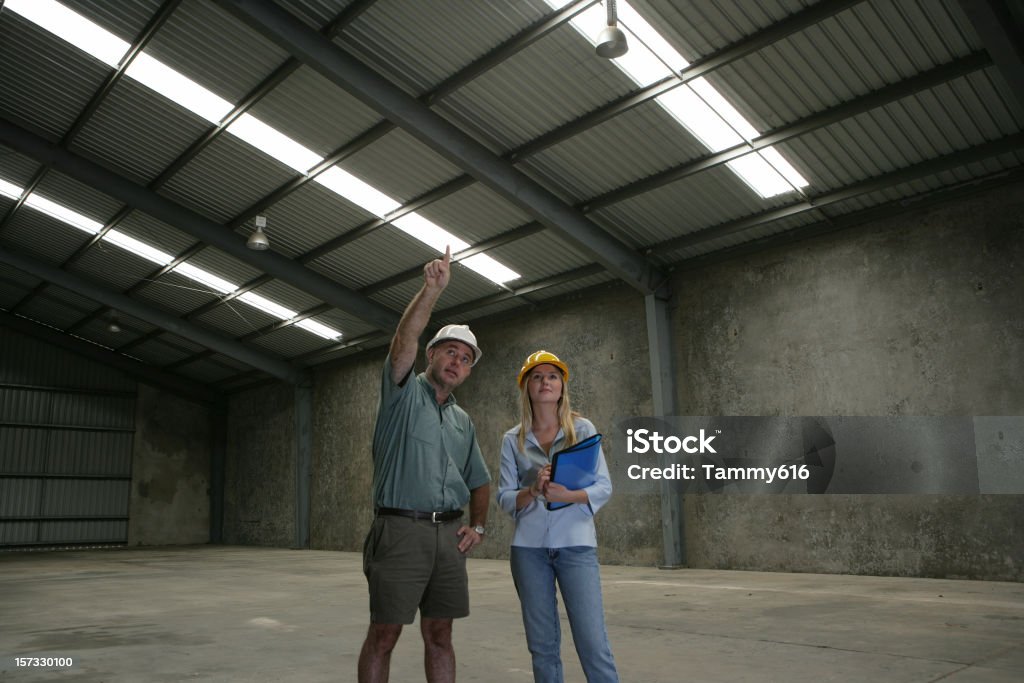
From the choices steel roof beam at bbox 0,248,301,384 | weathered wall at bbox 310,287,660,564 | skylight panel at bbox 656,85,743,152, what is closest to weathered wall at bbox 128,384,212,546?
steel roof beam at bbox 0,248,301,384

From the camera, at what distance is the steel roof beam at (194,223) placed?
50.5 ft

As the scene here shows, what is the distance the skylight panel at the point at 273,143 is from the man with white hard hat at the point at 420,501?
11.3 metres

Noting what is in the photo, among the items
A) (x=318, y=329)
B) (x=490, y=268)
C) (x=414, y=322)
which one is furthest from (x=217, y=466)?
(x=414, y=322)

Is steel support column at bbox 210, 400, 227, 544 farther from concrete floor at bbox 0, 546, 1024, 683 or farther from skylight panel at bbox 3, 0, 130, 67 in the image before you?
skylight panel at bbox 3, 0, 130, 67

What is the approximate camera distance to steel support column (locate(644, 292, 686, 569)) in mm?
14469

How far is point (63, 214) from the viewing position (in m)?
18.4

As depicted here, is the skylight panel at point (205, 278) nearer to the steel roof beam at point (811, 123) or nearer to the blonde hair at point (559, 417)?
the steel roof beam at point (811, 123)

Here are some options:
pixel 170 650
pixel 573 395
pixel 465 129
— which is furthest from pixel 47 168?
pixel 170 650

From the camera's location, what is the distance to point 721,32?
32.8 feet

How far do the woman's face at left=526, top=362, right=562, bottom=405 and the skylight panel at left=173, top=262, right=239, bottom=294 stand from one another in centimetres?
1830

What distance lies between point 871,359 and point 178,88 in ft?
41.0

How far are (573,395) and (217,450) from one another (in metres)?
18.9

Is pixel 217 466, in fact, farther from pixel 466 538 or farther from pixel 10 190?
pixel 466 538

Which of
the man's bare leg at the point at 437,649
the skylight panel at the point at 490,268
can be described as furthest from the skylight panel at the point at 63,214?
the man's bare leg at the point at 437,649
